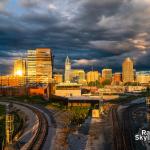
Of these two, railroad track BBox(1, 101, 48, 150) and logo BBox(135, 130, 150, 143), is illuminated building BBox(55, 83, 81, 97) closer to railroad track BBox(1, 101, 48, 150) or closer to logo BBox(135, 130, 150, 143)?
railroad track BBox(1, 101, 48, 150)

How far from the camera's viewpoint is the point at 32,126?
217 ft

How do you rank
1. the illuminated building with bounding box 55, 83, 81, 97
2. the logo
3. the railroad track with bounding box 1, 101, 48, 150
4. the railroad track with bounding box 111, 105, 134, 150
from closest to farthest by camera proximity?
the railroad track with bounding box 1, 101, 48, 150 → the railroad track with bounding box 111, 105, 134, 150 → the logo → the illuminated building with bounding box 55, 83, 81, 97

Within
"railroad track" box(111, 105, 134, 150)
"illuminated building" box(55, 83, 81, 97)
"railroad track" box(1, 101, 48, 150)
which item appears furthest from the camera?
"illuminated building" box(55, 83, 81, 97)

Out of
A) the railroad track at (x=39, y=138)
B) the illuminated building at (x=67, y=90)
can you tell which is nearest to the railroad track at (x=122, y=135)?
the railroad track at (x=39, y=138)

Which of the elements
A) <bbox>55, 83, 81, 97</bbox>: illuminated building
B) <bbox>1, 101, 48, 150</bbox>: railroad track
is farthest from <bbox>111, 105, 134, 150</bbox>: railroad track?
<bbox>55, 83, 81, 97</bbox>: illuminated building

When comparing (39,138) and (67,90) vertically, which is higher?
(67,90)

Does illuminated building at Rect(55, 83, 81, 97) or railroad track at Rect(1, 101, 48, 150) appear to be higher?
illuminated building at Rect(55, 83, 81, 97)

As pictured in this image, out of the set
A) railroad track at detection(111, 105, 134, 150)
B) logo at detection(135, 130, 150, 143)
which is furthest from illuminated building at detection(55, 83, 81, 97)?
logo at detection(135, 130, 150, 143)

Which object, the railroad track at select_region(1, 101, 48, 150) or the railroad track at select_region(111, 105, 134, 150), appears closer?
the railroad track at select_region(1, 101, 48, 150)

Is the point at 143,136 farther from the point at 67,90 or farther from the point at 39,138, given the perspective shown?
the point at 67,90

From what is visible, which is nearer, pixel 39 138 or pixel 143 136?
pixel 39 138

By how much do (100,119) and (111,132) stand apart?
17.1m

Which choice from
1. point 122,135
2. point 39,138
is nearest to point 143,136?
point 122,135

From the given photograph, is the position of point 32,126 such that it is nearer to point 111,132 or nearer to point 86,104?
point 111,132
